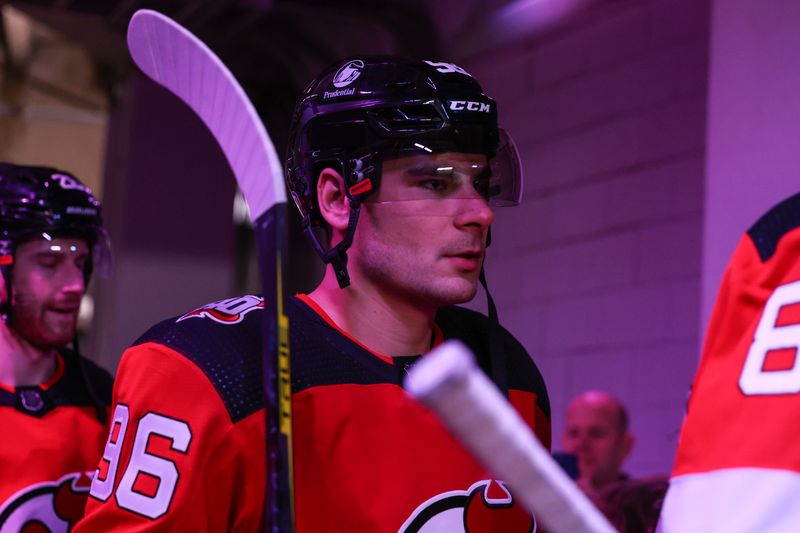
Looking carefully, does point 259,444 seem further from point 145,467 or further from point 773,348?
point 773,348

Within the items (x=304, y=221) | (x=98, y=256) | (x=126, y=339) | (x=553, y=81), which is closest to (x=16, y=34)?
(x=126, y=339)

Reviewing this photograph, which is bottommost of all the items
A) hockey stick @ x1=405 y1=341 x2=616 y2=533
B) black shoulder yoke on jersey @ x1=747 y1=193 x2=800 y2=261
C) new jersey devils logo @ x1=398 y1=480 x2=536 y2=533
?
new jersey devils logo @ x1=398 y1=480 x2=536 y2=533

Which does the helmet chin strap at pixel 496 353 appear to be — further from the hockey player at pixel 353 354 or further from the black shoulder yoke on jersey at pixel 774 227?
the black shoulder yoke on jersey at pixel 774 227

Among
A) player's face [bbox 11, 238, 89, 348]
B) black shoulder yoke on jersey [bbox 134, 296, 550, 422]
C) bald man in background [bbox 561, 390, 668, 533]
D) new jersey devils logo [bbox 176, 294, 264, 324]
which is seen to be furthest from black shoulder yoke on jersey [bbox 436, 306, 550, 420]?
bald man in background [bbox 561, 390, 668, 533]

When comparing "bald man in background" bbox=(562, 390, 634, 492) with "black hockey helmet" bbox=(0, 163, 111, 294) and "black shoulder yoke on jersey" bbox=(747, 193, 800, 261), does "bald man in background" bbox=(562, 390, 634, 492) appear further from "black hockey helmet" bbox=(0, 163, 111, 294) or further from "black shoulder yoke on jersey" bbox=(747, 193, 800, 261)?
"black shoulder yoke on jersey" bbox=(747, 193, 800, 261)

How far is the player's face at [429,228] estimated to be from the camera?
1701 millimetres

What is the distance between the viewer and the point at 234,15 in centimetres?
501

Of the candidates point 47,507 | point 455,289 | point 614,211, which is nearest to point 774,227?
point 455,289

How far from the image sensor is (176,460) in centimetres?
152

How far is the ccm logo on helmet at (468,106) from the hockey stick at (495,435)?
42.5 inches

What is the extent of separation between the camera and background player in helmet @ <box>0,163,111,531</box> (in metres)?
2.40

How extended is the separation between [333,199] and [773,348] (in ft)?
3.19

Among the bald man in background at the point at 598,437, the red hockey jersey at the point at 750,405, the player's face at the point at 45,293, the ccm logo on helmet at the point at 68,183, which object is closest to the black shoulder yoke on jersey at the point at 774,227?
the red hockey jersey at the point at 750,405

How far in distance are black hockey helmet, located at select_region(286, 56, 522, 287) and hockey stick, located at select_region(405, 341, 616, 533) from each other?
105 cm
